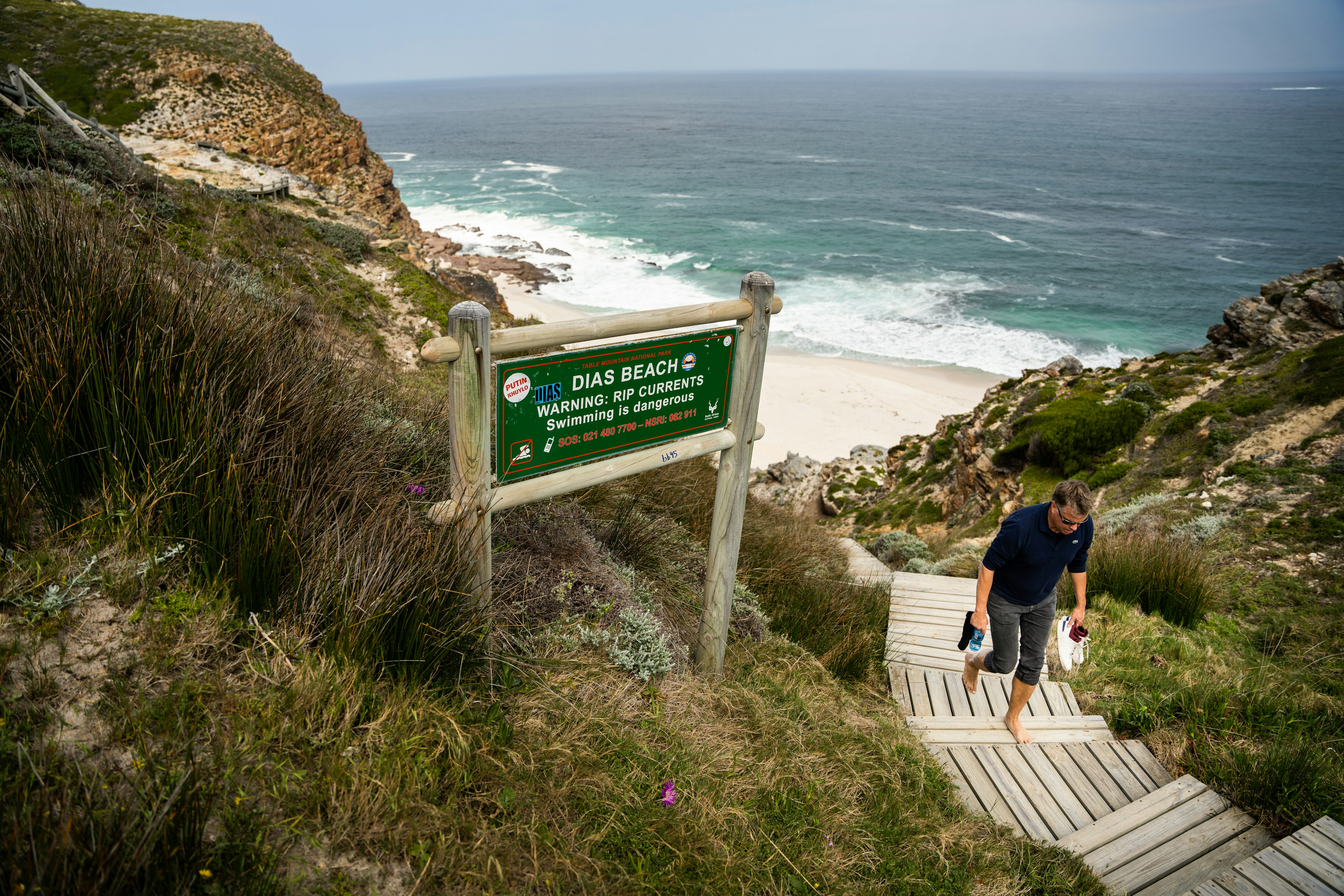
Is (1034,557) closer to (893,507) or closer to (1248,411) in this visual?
(1248,411)

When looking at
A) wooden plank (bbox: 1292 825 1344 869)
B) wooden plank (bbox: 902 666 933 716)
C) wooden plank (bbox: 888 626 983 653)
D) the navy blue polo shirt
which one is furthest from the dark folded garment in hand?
wooden plank (bbox: 1292 825 1344 869)

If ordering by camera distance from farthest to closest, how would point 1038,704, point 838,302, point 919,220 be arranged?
point 919,220 → point 838,302 → point 1038,704

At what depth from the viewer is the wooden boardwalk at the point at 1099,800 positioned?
3.28m

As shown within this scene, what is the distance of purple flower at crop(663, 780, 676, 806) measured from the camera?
275 centimetres

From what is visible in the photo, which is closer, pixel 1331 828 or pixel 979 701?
pixel 1331 828

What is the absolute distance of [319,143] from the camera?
27.6 meters

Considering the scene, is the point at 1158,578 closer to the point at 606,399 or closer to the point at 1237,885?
the point at 1237,885

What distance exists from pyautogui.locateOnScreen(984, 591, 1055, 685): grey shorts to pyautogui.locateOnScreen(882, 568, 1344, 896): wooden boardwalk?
474 millimetres

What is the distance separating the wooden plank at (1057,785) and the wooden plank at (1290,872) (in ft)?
2.35

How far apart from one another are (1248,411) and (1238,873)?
892 centimetres

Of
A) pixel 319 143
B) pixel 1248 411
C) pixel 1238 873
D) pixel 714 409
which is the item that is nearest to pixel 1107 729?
pixel 1238 873

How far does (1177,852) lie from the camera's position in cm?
362

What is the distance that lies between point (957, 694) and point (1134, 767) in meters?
1.08

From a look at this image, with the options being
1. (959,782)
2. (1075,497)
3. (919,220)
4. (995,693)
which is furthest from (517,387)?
(919,220)
